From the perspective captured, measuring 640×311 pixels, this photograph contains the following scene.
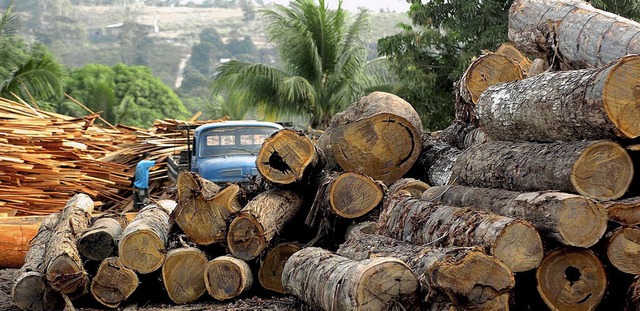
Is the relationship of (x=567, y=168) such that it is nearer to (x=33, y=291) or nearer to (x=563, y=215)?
(x=563, y=215)

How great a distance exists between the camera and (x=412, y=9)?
2675cm

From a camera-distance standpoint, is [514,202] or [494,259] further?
[514,202]

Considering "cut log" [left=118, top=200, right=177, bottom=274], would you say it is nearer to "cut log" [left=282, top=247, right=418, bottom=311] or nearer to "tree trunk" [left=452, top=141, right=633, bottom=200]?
"cut log" [left=282, top=247, right=418, bottom=311]

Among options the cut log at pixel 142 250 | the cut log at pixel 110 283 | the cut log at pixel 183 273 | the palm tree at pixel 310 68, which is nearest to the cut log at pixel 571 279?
the cut log at pixel 183 273

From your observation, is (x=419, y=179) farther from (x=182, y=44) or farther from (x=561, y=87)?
(x=182, y=44)

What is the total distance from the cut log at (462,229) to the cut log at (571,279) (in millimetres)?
211

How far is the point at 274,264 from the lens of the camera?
1070 centimetres

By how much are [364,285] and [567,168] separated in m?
1.99

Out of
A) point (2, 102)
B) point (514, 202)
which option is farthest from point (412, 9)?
point (514, 202)

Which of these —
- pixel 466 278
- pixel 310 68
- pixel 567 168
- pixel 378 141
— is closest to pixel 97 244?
pixel 378 141

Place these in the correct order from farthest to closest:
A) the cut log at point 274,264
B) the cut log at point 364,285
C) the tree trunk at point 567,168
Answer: the cut log at point 274,264, the tree trunk at point 567,168, the cut log at point 364,285

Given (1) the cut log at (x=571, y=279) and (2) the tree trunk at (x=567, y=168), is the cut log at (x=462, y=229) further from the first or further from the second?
(2) the tree trunk at (x=567, y=168)

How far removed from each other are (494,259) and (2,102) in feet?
50.4

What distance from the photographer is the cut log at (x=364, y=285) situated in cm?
687
